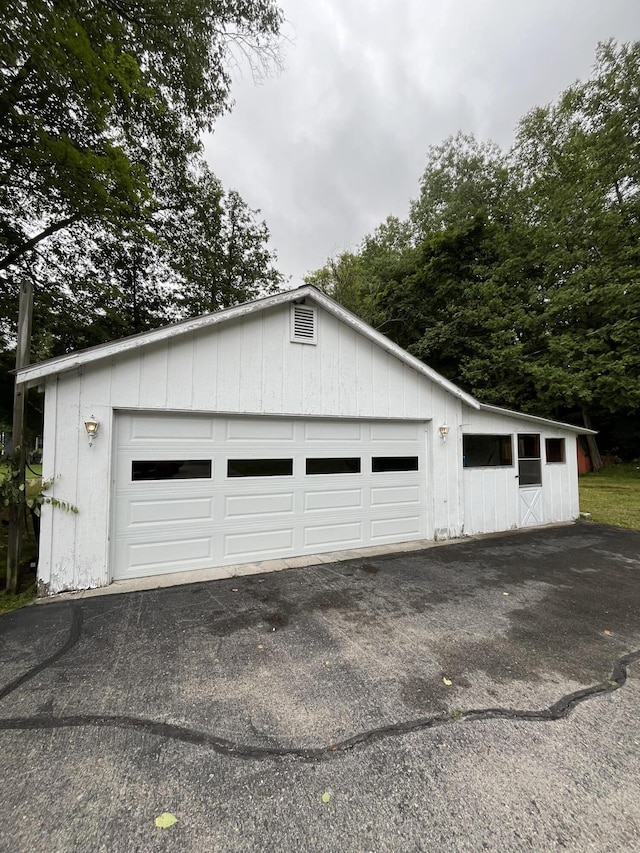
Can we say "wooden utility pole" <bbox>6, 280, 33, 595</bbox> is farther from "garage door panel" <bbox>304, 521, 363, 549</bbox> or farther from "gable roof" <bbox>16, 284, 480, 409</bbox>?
"garage door panel" <bbox>304, 521, 363, 549</bbox>

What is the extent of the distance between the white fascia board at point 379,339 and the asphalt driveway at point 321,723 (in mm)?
3812

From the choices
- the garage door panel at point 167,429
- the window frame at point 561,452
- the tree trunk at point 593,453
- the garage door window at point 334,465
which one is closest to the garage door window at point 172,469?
the garage door panel at point 167,429

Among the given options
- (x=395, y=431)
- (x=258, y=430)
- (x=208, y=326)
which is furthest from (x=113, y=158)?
(x=395, y=431)

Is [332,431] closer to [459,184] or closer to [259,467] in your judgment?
[259,467]

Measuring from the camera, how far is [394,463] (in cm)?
654

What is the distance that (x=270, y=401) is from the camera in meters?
5.47

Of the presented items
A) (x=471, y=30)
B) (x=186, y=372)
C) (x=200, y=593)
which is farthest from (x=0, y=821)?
(x=471, y=30)

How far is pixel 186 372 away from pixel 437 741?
4.68m

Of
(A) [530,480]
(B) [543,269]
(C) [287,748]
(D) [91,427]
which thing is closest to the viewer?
(C) [287,748]

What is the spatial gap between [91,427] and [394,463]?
4.78m

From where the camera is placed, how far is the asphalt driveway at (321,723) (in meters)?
1.64

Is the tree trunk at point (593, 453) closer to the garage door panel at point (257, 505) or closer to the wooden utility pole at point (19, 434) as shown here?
the garage door panel at point (257, 505)

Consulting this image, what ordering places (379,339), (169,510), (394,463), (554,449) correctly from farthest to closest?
(554,449)
(394,463)
(379,339)
(169,510)

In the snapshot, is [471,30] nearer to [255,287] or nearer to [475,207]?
[255,287]
